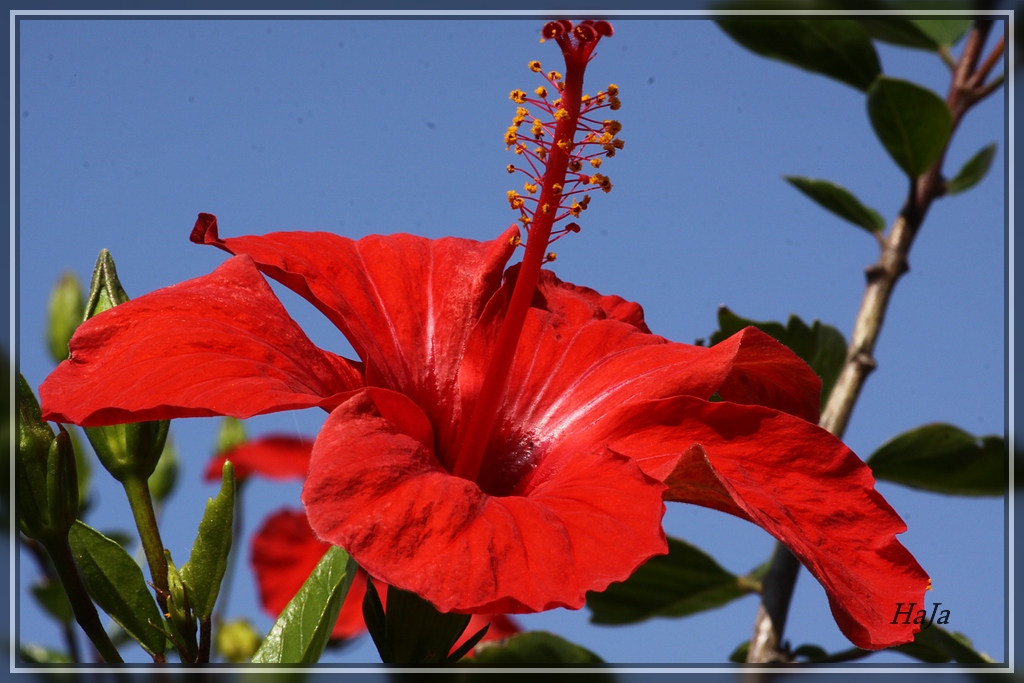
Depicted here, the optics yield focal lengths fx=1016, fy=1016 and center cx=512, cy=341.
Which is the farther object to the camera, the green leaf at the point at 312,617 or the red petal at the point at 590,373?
the red petal at the point at 590,373

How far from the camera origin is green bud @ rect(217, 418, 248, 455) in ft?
4.53

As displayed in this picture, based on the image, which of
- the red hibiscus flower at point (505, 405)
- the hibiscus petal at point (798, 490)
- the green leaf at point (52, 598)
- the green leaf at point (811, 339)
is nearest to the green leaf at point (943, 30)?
the green leaf at point (811, 339)

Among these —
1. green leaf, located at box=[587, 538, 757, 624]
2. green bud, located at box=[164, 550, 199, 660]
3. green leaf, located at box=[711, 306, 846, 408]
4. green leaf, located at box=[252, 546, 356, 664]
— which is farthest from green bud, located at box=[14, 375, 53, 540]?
green leaf, located at box=[711, 306, 846, 408]

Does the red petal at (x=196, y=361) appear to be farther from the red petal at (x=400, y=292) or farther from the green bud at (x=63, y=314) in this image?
the green bud at (x=63, y=314)

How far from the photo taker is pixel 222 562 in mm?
891

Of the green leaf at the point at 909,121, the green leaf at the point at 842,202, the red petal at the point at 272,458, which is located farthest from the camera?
the green leaf at the point at 842,202

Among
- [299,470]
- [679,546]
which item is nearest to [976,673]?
[679,546]

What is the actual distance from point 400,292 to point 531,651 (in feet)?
1.33

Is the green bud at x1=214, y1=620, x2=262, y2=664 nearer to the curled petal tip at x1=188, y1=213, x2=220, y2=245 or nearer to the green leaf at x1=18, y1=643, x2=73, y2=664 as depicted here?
the green leaf at x1=18, y1=643, x2=73, y2=664

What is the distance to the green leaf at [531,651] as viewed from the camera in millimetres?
887

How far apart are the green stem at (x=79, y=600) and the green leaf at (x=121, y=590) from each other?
35mm

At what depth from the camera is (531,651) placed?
938 millimetres

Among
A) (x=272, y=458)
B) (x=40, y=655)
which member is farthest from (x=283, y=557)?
(x=40, y=655)

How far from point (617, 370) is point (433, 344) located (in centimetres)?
20
